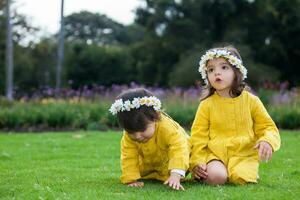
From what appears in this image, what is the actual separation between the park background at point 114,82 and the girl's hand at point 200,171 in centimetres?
36

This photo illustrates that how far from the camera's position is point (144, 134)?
15.4 ft

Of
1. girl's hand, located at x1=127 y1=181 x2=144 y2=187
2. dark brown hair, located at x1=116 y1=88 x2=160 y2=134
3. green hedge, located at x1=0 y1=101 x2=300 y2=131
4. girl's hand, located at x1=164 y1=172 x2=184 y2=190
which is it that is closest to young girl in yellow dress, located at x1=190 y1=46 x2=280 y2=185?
girl's hand, located at x1=164 y1=172 x2=184 y2=190

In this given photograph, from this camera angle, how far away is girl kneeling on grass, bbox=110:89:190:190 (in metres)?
4.56

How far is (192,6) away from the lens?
38.8 m

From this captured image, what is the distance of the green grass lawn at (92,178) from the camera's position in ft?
14.2

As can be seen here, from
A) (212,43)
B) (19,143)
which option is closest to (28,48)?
(212,43)

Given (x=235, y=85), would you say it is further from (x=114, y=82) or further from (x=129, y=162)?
(x=114, y=82)

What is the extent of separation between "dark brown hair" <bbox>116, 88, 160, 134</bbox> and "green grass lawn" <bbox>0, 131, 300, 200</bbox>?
0.53 m

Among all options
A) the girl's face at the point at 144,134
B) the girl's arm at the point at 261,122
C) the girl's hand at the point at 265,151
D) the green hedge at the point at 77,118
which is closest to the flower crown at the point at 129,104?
the girl's face at the point at 144,134

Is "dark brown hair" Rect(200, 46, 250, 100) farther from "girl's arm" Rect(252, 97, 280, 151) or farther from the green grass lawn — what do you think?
the green grass lawn

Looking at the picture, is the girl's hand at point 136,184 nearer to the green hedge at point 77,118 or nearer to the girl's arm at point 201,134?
the girl's arm at point 201,134

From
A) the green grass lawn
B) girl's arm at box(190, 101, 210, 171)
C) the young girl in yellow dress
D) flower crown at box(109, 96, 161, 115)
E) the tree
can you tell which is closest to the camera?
the green grass lawn

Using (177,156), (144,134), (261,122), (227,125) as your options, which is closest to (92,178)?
(144,134)

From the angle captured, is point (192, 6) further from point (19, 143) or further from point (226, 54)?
point (226, 54)
